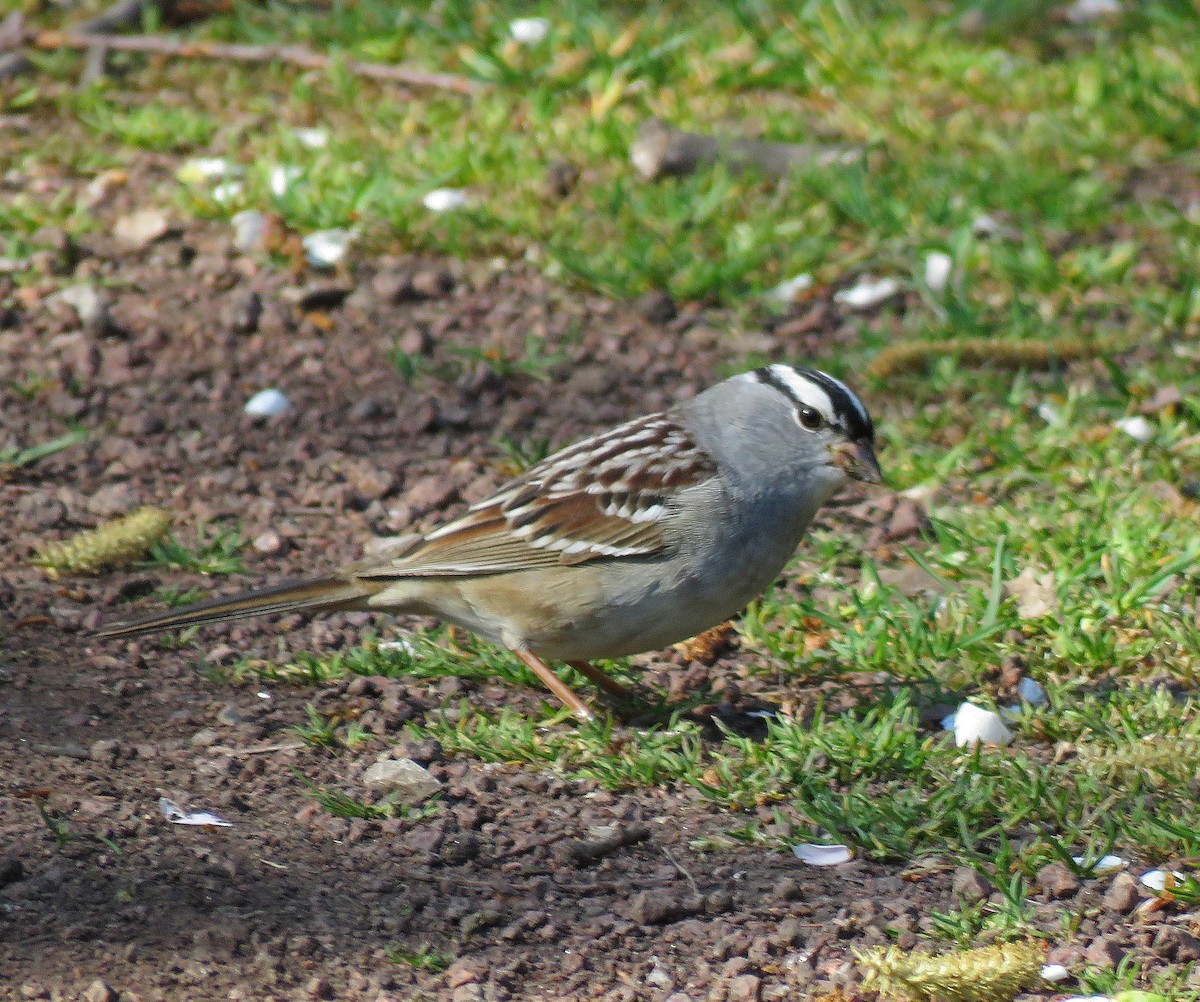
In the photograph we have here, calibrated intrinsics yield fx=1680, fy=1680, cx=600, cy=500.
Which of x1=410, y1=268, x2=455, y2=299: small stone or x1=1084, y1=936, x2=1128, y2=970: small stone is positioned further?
x1=410, y1=268, x2=455, y2=299: small stone

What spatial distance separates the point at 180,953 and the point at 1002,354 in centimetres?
366

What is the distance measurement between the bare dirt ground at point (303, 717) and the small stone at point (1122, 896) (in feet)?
0.08

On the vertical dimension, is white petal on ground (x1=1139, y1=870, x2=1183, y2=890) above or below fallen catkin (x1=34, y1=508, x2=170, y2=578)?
above

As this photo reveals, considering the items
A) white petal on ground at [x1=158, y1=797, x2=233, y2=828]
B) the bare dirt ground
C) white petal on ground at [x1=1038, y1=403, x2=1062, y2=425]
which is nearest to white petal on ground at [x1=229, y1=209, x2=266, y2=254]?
the bare dirt ground

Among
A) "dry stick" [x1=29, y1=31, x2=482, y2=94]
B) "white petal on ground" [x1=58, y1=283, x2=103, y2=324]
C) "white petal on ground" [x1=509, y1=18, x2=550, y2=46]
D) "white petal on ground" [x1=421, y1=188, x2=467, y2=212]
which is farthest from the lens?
"white petal on ground" [x1=509, y1=18, x2=550, y2=46]

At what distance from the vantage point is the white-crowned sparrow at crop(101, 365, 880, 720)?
4129mm

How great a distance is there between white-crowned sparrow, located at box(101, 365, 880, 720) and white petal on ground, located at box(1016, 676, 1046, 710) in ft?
2.12

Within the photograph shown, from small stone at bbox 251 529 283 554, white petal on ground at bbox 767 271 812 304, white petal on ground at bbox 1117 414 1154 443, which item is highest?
white petal on ground at bbox 767 271 812 304

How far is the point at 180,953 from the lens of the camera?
3129 millimetres

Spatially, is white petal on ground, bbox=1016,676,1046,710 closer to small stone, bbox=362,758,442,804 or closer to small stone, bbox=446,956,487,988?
small stone, bbox=362,758,442,804

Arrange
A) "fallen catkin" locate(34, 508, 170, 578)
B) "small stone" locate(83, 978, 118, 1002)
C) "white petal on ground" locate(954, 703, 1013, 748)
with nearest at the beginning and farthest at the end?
"small stone" locate(83, 978, 118, 1002) → "white petal on ground" locate(954, 703, 1013, 748) → "fallen catkin" locate(34, 508, 170, 578)

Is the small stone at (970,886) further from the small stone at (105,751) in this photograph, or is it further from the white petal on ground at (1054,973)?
the small stone at (105,751)

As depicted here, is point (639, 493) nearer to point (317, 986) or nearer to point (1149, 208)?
point (317, 986)

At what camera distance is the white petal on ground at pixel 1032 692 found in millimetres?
4230
